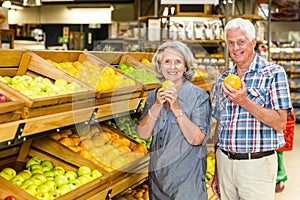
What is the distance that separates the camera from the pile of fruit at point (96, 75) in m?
3.23

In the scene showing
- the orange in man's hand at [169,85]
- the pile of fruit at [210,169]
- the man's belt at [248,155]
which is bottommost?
the pile of fruit at [210,169]

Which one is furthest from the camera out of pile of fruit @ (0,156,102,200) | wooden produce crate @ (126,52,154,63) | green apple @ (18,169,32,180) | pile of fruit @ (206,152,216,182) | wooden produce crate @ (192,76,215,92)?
pile of fruit @ (206,152,216,182)

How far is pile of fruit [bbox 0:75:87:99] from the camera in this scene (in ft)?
8.85

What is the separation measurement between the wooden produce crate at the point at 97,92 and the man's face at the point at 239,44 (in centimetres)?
81

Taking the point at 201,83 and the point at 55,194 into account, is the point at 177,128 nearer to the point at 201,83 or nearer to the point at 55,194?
the point at 55,194

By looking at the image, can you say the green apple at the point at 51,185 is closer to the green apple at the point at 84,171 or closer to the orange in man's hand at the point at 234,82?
the green apple at the point at 84,171

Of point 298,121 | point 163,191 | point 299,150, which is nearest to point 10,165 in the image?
point 163,191

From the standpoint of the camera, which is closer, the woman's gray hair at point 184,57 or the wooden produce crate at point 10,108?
the wooden produce crate at point 10,108

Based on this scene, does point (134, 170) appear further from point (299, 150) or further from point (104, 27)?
point (104, 27)

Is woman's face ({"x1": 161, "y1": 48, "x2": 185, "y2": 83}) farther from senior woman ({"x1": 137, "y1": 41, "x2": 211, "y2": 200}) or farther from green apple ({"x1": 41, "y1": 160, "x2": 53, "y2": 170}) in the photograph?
green apple ({"x1": 41, "y1": 160, "x2": 53, "y2": 170})

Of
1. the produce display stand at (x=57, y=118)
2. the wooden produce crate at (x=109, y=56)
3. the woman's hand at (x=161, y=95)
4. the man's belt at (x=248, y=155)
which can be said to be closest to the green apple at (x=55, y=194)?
the produce display stand at (x=57, y=118)

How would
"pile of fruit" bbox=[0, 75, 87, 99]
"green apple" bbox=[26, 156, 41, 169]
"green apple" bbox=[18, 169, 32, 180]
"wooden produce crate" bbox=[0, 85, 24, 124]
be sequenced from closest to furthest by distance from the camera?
1. "wooden produce crate" bbox=[0, 85, 24, 124]
2. "pile of fruit" bbox=[0, 75, 87, 99]
3. "green apple" bbox=[18, 169, 32, 180]
4. "green apple" bbox=[26, 156, 41, 169]

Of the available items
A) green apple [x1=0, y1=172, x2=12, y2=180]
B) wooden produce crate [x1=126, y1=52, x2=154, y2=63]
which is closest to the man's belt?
green apple [x1=0, y1=172, x2=12, y2=180]

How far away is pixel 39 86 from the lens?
285 centimetres
